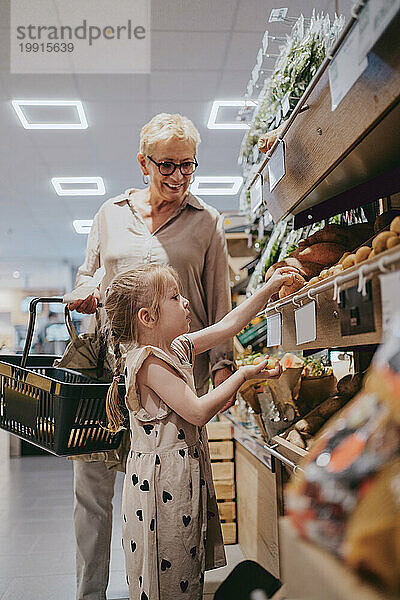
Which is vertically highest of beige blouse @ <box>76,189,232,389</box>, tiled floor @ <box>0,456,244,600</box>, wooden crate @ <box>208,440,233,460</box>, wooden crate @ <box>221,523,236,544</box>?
beige blouse @ <box>76,189,232,389</box>

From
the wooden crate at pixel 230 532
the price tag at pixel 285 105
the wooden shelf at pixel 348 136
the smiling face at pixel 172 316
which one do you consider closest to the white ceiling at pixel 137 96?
the price tag at pixel 285 105

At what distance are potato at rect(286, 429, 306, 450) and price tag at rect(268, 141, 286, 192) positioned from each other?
2.27 ft

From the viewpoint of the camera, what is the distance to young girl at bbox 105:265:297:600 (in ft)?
4.96

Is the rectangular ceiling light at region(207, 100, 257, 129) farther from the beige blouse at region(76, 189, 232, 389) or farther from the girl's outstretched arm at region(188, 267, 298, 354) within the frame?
the girl's outstretched arm at region(188, 267, 298, 354)

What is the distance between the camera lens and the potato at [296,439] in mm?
1670

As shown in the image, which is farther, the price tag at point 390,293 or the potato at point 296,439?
the potato at point 296,439

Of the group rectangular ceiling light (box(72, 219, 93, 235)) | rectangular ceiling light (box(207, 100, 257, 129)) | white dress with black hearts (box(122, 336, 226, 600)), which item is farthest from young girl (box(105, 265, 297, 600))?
rectangular ceiling light (box(72, 219, 93, 235))

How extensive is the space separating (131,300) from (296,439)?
598mm

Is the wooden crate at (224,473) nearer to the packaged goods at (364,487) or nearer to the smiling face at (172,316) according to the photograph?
the smiling face at (172,316)

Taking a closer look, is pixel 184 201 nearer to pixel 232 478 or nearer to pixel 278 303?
pixel 278 303

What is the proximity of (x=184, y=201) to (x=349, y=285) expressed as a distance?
4.04 ft

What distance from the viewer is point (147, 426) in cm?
157

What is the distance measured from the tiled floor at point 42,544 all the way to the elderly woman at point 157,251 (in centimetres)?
51

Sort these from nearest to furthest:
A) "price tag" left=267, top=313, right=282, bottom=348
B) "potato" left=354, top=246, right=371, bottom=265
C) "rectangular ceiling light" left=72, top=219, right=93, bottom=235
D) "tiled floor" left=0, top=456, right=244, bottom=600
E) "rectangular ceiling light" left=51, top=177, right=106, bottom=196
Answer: "potato" left=354, top=246, right=371, bottom=265, "price tag" left=267, top=313, right=282, bottom=348, "tiled floor" left=0, top=456, right=244, bottom=600, "rectangular ceiling light" left=51, top=177, right=106, bottom=196, "rectangular ceiling light" left=72, top=219, right=93, bottom=235
